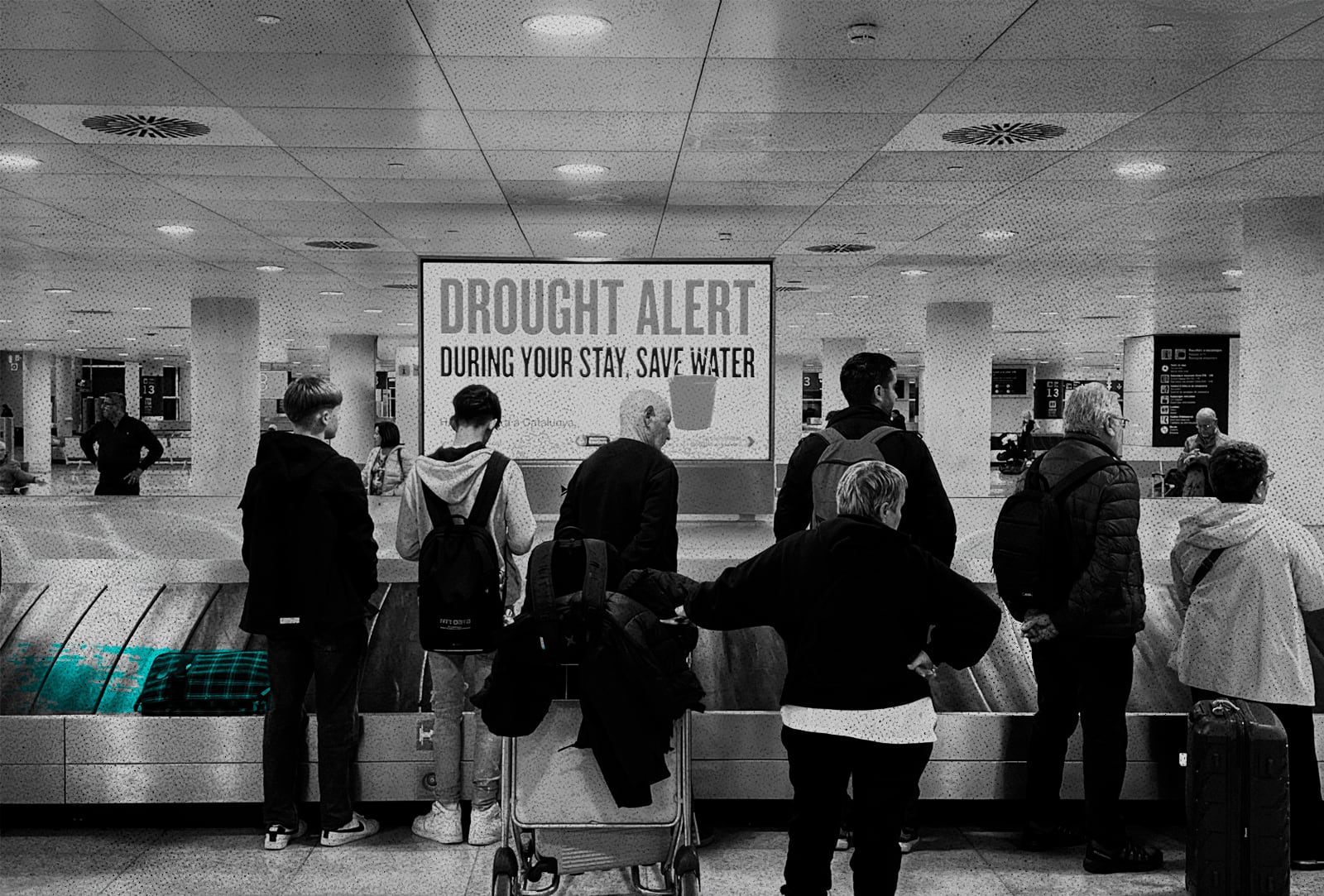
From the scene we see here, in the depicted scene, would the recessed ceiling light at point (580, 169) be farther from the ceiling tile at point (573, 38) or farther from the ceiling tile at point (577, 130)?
the ceiling tile at point (573, 38)

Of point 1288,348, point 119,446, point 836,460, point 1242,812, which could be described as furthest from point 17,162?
point 1288,348

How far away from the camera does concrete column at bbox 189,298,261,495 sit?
18.8 meters

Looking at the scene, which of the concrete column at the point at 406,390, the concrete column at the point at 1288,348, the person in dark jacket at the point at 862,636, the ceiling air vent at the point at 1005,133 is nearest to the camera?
the person in dark jacket at the point at 862,636

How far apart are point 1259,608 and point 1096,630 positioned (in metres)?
0.66

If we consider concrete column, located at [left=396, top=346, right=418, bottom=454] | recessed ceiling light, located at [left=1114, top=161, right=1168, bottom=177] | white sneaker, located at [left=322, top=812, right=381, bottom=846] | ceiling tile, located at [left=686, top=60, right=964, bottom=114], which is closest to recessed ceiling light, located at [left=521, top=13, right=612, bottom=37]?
ceiling tile, located at [left=686, top=60, right=964, bottom=114]

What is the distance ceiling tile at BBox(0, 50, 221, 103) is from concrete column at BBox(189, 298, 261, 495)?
11.9 m

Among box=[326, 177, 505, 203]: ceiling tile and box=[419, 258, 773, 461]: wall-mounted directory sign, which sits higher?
box=[326, 177, 505, 203]: ceiling tile

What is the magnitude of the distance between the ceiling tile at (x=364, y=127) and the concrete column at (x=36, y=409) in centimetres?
3187

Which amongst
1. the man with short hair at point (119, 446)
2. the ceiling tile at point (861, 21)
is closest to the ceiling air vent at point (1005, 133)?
the ceiling tile at point (861, 21)

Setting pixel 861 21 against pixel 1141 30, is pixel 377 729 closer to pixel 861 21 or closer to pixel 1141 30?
pixel 861 21

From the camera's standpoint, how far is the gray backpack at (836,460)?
16.3ft

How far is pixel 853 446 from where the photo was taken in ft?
16.4

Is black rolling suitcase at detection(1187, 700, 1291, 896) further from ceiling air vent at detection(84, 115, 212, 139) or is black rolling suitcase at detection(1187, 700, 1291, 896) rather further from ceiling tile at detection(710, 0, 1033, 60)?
ceiling air vent at detection(84, 115, 212, 139)

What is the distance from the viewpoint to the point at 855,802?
3.79 meters
